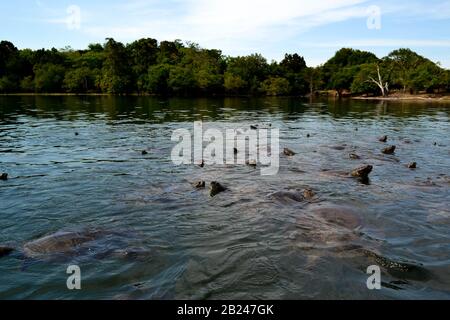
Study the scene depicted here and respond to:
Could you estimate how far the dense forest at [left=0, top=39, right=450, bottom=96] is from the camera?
110m

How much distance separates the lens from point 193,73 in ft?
385

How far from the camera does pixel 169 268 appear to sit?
9.73 metres

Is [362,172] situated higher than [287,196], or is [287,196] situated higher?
[362,172]

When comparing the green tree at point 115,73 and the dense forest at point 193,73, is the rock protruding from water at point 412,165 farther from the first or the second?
the green tree at point 115,73

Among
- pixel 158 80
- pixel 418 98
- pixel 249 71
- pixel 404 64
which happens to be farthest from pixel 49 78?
pixel 404 64

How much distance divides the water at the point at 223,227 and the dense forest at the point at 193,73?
91.4 m

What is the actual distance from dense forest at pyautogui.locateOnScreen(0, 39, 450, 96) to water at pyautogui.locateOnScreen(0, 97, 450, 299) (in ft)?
300

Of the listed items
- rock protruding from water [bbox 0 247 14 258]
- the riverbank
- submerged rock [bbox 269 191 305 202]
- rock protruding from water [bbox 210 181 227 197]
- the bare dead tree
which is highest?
the bare dead tree

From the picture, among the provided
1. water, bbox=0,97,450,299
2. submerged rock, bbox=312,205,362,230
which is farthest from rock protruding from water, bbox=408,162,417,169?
submerged rock, bbox=312,205,362,230

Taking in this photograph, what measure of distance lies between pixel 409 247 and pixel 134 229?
312 inches

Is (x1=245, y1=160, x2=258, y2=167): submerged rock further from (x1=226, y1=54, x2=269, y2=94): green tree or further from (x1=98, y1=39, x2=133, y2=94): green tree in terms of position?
(x1=226, y1=54, x2=269, y2=94): green tree

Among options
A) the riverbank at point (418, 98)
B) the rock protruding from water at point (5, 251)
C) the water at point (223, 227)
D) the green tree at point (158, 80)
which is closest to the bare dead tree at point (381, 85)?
the riverbank at point (418, 98)

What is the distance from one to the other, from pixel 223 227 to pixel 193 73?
108817 mm

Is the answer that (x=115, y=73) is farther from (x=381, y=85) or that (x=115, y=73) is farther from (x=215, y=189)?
(x=215, y=189)
